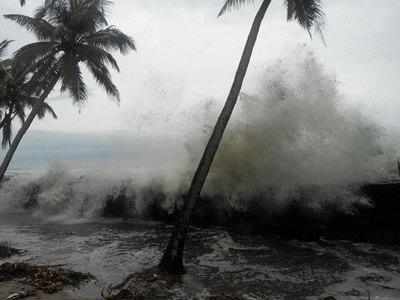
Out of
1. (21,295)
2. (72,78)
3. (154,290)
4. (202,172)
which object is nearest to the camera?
(21,295)

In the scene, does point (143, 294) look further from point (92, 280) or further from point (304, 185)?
point (304, 185)

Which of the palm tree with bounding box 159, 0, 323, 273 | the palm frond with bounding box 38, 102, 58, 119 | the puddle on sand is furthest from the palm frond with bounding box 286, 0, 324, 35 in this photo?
the palm frond with bounding box 38, 102, 58, 119

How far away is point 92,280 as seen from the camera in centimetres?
632

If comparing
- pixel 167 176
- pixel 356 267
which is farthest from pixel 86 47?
pixel 356 267

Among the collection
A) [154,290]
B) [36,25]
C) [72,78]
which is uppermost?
[36,25]

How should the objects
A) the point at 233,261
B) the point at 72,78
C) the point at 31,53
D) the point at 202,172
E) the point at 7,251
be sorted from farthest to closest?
1. the point at 72,78
2. the point at 31,53
3. the point at 7,251
4. the point at 233,261
5. the point at 202,172

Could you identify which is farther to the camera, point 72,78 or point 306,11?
point 72,78

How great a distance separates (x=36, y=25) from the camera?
1244 centimetres

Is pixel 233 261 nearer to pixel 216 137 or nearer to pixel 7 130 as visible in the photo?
pixel 216 137

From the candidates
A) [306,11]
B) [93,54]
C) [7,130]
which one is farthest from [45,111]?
[306,11]

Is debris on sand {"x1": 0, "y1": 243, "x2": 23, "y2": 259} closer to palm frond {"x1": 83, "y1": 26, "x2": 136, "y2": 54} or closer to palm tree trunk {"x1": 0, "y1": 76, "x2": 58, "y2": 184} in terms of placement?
palm tree trunk {"x1": 0, "y1": 76, "x2": 58, "y2": 184}

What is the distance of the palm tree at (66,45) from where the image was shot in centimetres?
1223

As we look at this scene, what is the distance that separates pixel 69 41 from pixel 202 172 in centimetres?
976

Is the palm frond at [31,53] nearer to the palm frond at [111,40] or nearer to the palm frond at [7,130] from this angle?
the palm frond at [111,40]
